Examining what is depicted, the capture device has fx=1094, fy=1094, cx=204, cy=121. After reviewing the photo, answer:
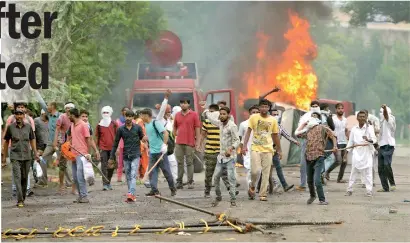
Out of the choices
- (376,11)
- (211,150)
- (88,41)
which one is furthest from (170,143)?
(376,11)

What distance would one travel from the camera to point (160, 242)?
38.6 feet

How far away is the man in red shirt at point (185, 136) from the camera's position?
2052cm

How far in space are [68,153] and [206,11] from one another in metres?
40.0

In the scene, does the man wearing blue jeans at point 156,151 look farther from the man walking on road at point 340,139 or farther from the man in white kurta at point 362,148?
the man walking on road at point 340,139

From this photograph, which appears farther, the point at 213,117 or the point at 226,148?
the point at 213,117

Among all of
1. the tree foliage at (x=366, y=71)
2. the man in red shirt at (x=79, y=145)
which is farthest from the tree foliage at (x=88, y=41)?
the tree foliage at (x=366, y=71)

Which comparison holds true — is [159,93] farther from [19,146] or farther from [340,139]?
[19,146]

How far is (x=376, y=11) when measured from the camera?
2153 inches

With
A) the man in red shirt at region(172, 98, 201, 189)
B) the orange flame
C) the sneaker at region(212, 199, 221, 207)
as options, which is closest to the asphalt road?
the sneaker at region(212, 199, 221, 207)

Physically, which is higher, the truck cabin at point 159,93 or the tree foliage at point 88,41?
the tree foliage at point 88,41

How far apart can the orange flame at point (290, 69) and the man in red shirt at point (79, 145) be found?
2603 cm

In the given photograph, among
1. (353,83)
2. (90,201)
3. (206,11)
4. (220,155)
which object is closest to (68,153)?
(90,201)

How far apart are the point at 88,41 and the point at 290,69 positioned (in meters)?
13.4

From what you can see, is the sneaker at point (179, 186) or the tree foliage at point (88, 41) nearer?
the sneaker at point (179, 186)
